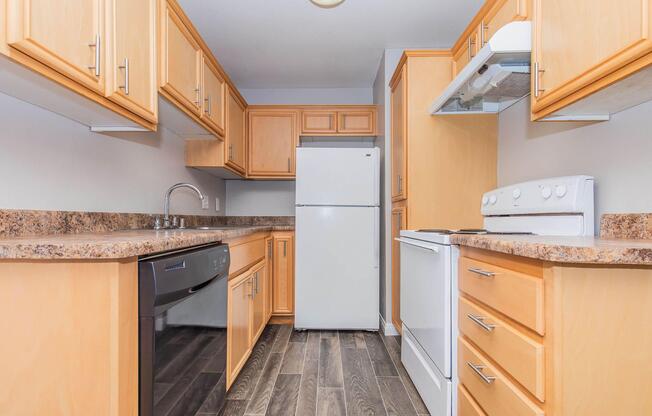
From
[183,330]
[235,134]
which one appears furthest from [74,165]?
[235,134]

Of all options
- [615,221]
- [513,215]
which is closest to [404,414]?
[513,215]

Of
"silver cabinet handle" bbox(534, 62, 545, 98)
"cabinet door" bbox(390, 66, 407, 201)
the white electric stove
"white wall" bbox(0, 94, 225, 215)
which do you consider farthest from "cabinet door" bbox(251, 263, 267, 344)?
"silver cabinet handle" bbox(534, 62, 545, 98)

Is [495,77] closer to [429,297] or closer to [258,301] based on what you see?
[429,297]

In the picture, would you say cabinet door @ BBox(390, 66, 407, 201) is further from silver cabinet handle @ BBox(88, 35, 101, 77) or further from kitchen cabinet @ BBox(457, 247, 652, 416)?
silver cabinet handle @ BBox(88, 35, 101, 77)

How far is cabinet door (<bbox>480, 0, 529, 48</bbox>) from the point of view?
4.91 ft

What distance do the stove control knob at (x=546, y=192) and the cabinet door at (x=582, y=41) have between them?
0.36 m

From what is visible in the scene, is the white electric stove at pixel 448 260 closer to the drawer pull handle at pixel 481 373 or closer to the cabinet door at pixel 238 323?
the drawer pull handle at pixel 481 373

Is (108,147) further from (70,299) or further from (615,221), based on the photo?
(615,221)

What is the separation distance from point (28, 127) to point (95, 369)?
100 cm

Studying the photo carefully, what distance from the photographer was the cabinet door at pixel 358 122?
11.2 feet

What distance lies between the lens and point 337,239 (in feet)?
9.25

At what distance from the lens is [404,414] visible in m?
1.60

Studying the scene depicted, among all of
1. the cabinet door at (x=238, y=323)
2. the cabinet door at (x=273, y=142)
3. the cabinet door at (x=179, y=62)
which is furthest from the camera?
the cabinet door at (x=273, y=142)

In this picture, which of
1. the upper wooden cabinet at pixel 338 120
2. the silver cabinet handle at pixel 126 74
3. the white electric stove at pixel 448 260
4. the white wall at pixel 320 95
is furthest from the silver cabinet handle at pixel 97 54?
the white wall at pixel 320 95
